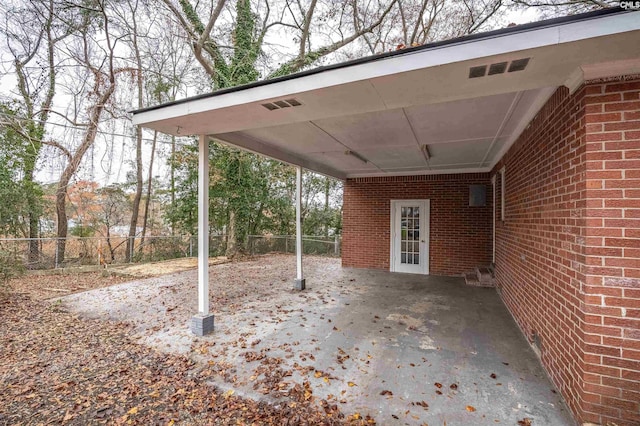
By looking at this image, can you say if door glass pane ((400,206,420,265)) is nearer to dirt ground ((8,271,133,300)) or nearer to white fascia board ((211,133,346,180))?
white fascia board ((211,133,346,180))

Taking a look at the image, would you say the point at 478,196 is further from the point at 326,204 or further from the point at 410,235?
the point at 326,204

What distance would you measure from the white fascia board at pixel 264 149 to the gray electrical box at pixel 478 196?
3669 mm

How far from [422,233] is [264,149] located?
5.05 meters

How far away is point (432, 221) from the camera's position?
24.3ft

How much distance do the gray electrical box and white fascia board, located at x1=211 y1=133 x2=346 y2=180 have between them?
12.0 ft

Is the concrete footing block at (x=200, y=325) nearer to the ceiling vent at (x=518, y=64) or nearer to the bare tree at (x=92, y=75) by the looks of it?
the ceiling vent at (x=518, y=64)

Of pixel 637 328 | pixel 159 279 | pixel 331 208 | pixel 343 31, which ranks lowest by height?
pixel 159 279

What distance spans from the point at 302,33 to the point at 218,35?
8.68 ft

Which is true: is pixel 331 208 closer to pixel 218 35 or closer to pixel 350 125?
pixel 218 35

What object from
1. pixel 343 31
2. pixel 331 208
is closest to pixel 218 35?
pixel 343 31

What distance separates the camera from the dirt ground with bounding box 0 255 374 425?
2.12 metres

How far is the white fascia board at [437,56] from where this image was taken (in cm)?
153

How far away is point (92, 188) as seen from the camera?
33.8 feet

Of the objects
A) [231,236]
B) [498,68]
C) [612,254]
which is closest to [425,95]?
[498,68]
